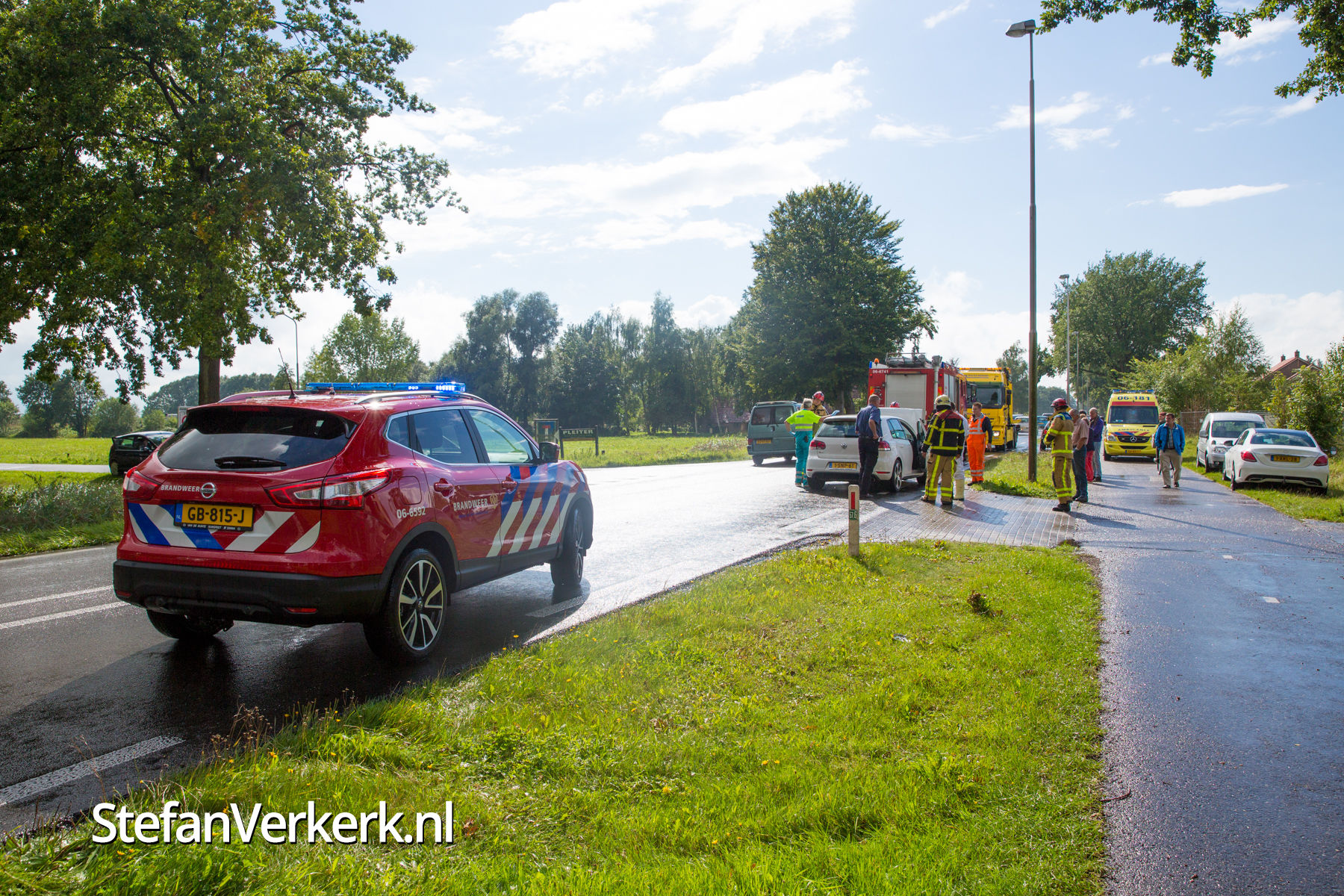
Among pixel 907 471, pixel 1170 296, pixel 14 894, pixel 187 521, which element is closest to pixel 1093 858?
pixel 14 894

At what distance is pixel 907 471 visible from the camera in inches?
731

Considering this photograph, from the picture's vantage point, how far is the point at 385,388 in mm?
6328

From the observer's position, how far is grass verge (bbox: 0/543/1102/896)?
2.82 meters

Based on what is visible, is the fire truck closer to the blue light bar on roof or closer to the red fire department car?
the blue light bar on roof

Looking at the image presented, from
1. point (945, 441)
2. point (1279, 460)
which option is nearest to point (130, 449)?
point (945, 441)

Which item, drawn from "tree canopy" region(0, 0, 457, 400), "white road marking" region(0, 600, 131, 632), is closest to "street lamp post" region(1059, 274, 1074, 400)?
"tree canopy" region(0, 0, 457, 400)

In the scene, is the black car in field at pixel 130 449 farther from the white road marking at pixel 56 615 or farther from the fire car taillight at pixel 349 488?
the fire car taillight at pixel 349 488

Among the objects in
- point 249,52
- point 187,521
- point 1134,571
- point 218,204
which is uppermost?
point 249,52

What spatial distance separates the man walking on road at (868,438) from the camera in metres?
16.1

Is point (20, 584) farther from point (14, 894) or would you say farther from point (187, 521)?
point (14, 894)

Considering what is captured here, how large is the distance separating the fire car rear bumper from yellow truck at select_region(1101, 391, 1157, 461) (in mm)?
31297

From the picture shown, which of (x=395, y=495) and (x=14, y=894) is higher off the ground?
(x=395, y=495)

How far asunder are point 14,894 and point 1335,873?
429 centimetres

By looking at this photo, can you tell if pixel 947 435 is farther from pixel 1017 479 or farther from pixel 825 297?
pixel 825 297
